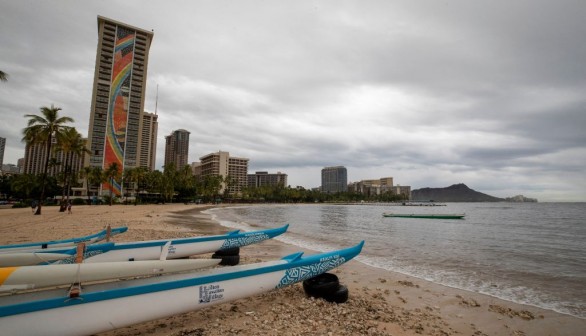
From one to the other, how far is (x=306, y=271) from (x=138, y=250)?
4.45 m

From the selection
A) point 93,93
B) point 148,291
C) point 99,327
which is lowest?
point 99,327

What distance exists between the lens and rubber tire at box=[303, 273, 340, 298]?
5965 mm

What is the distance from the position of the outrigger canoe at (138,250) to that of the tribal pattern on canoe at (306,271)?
3.49m

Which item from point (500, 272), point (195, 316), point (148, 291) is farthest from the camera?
point (500, 272)

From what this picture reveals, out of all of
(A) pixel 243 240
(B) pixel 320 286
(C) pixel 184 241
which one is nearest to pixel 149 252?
(C) pixel 184 241

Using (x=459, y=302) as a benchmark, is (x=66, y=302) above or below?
above

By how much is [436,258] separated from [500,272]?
270cm

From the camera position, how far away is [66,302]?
3.53 m

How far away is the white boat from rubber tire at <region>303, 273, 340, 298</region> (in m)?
2.81

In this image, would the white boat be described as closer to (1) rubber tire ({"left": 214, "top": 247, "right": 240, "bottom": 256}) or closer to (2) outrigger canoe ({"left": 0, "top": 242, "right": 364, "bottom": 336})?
(2) outrigger canoe ({"left": 0, "top": 242, "right": 364, "bottom": 336})

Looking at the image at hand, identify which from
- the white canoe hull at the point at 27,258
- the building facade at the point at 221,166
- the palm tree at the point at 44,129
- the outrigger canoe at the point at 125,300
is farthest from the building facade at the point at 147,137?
the outrigger canoe at the point at 125,300

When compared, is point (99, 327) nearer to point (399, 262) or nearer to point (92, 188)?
point (399, 262)

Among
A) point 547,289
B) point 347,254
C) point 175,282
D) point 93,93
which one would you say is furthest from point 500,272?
point 93,93

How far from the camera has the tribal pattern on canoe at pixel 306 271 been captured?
562cm
